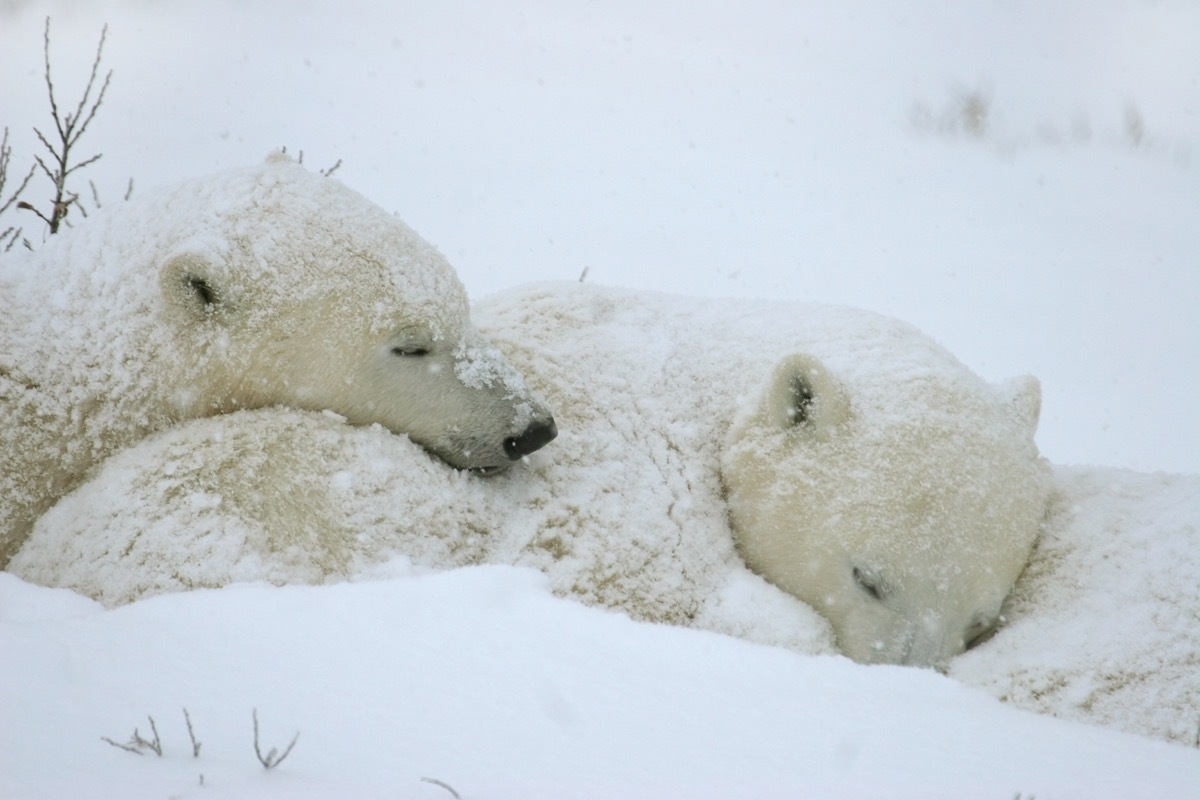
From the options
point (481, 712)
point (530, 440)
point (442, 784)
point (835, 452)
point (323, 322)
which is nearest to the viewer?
point (442, 784)

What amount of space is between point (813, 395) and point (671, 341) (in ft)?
2.61

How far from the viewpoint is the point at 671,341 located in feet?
13.0

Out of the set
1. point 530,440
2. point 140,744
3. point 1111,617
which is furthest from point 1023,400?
point 140,744

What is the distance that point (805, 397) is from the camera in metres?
3.40

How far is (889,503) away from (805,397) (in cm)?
48

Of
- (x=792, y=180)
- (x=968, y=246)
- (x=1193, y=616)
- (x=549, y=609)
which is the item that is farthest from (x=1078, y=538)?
(x=792, y=180)

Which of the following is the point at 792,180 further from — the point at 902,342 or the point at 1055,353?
the point at 902,342

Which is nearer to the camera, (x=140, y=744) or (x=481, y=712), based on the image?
(x=140, y=744)

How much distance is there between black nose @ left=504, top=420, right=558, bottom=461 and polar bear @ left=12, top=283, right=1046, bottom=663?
7.3 inches

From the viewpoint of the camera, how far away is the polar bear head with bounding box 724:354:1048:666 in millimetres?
3178

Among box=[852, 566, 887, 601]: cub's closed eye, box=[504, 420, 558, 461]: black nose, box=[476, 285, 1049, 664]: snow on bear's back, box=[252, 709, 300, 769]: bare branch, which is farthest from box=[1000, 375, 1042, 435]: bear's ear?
box=[252, 709, 300, 769]: bare branch

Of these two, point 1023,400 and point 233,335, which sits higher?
point 233,335

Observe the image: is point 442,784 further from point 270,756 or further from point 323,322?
point 323,322

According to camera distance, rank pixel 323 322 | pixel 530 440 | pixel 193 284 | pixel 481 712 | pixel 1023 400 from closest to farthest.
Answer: pixel 481 712 < pixel 193 284 < pixel 323 322 < pixel 530 440 < pixel 1023 400
